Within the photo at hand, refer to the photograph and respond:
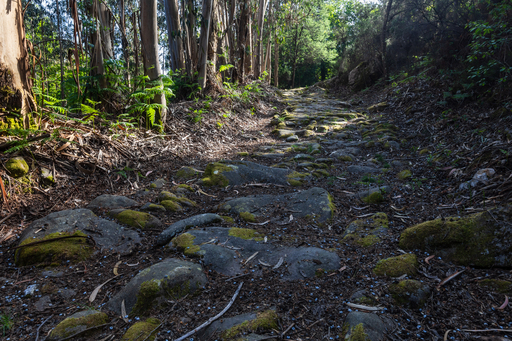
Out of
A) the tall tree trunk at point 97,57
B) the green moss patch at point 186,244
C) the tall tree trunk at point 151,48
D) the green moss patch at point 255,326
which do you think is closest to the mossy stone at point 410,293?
the green moss patch at point 255,326

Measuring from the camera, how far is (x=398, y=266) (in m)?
2.10

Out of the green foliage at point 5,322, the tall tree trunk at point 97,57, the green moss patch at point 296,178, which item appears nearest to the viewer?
the green foliage at point 5,322

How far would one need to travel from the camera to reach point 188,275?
2074 millimetres

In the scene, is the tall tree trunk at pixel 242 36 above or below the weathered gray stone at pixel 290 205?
above

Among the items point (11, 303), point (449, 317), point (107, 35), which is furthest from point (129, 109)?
point (449, 317)

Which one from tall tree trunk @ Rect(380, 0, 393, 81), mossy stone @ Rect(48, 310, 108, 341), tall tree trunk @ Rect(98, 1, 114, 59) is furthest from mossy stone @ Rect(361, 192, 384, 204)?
tall tree trunk @ Rect(380, 0, 393, 81)

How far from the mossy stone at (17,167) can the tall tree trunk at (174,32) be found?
17.6 ft

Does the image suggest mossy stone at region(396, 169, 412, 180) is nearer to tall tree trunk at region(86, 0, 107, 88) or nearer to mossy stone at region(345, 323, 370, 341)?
mossy stone at region(345, 323, 370, 341)

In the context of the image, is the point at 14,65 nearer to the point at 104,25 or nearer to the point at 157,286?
the point at 104,25

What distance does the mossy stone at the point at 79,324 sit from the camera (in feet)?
5.23

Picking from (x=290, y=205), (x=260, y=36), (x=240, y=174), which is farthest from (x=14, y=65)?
(x=260, y=36)

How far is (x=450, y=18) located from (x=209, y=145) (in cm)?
674

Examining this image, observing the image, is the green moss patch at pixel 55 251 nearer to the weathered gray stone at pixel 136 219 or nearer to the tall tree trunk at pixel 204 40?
the weathered gray stone at pixel 136 219

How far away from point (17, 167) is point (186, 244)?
84.5 inches
